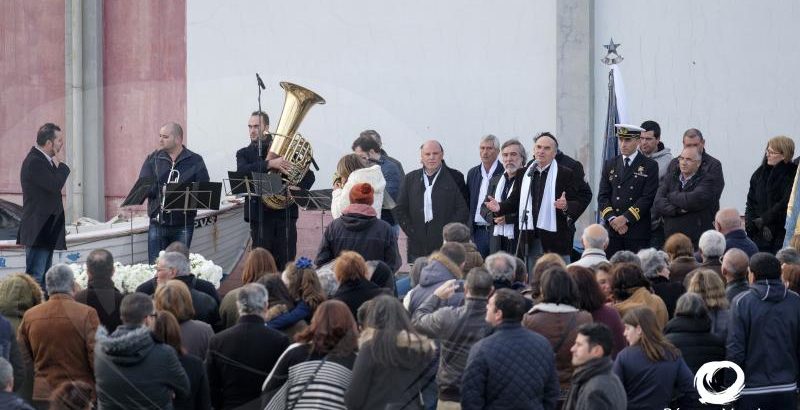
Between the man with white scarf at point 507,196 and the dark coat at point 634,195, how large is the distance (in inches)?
32.1

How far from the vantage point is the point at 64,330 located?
25.6ft

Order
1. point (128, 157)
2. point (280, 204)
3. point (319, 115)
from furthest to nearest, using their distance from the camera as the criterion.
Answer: point (128, 157), point (319, 115), point (280, 204)

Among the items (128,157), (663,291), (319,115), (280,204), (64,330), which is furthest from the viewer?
(128,157)

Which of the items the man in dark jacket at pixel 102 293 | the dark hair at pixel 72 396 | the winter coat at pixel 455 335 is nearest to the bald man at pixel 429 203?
the man in dark jacket at pixel 102 293

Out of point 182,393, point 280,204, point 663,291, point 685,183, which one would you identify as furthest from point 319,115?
→ point 182,393

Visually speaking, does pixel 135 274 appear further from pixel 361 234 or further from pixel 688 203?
pixel 688 203

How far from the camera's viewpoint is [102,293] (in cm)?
849

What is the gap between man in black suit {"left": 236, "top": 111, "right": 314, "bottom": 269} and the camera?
497 inches

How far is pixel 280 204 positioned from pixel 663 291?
4.84m

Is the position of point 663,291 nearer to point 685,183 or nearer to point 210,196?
point 685,183

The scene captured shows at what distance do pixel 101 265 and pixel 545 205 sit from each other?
395 cm

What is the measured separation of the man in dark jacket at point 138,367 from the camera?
22.7 feet

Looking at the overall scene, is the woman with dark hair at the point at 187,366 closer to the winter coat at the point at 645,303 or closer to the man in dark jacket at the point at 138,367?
the man in dark jacket at the point at 138,367

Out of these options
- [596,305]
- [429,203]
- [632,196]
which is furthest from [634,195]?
[596,305]
